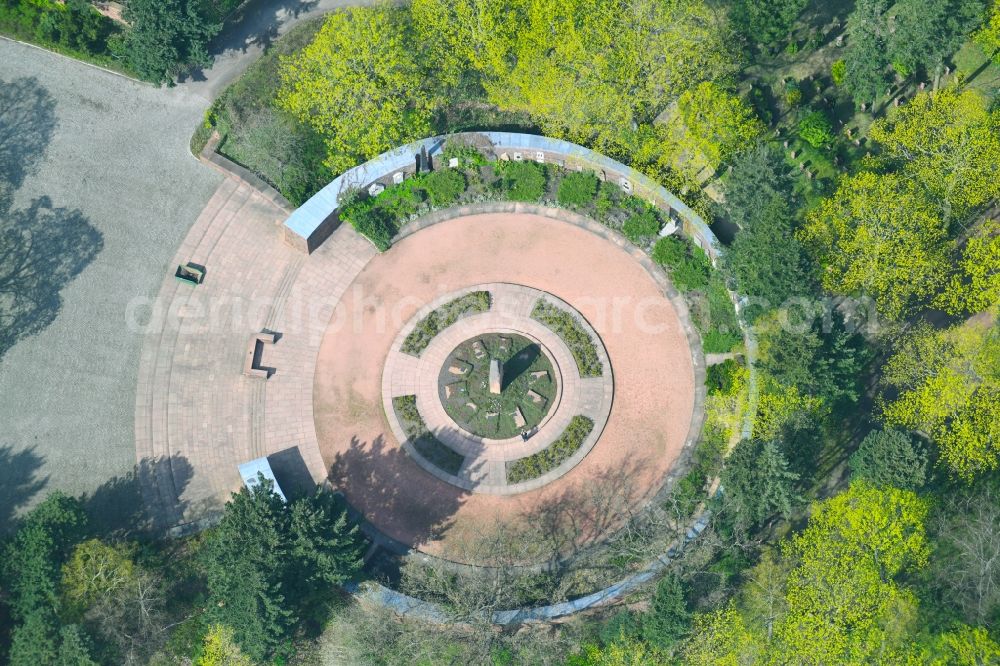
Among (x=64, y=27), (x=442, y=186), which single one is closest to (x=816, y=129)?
(x=442, y=186)

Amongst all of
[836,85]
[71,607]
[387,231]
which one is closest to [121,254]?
[387,231]

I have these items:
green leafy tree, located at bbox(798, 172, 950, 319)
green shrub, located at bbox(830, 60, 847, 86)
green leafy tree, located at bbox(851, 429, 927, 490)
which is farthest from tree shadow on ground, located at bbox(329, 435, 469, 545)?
green shrub, located at bbox(830, 60, 847, 86)

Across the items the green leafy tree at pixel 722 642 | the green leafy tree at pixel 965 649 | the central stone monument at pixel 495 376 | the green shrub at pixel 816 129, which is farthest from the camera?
the green shrub at pixel 816 129

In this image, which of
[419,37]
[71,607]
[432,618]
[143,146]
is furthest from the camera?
[143,146]

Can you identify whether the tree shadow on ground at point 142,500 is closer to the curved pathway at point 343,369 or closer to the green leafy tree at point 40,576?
the curved pathway at point 343,369

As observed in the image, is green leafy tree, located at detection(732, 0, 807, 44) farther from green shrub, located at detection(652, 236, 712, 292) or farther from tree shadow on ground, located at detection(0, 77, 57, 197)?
tree shadow on ground, located at detection(0, 77, 57, 197)

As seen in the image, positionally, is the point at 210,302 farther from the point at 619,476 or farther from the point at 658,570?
the point at 658,570

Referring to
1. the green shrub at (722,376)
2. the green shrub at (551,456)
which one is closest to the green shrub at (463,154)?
the green shrub at (551,456)
